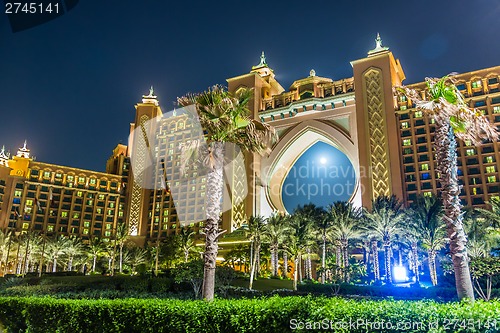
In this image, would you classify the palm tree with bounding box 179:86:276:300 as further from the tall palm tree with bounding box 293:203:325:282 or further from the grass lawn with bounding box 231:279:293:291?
the tall palm tree with bounding box 293:203:325:282

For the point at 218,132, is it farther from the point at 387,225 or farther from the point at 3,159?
the point at 3,159

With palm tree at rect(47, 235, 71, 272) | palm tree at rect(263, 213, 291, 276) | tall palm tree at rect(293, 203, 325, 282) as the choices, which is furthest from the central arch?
palm tree at rect(47, 235, 71, 272)

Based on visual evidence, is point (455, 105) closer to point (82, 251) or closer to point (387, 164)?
point (387, 164)

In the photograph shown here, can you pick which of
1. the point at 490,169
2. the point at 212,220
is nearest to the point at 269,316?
the point at 212,220

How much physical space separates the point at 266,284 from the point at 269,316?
37.8 metres

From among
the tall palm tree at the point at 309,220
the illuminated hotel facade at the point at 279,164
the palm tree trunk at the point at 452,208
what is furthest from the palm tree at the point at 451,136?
the illuminated hotel facade at the point at 279,164

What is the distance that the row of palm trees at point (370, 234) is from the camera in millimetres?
41562

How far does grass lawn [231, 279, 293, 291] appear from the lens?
146 feet

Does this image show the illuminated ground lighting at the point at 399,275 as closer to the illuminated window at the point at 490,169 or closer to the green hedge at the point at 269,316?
the green hedge at the point at 269,316

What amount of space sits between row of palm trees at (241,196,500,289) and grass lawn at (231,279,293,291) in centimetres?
158

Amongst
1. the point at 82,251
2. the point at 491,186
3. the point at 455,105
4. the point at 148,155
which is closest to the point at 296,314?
the point at 455,105

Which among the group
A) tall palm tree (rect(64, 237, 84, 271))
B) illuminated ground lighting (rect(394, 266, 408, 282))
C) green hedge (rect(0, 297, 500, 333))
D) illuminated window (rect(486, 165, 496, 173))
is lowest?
green hedge (rect(0, 297, 500, 333))

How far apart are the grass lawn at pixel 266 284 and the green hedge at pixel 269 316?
31.2 m

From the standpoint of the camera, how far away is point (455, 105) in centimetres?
1750
